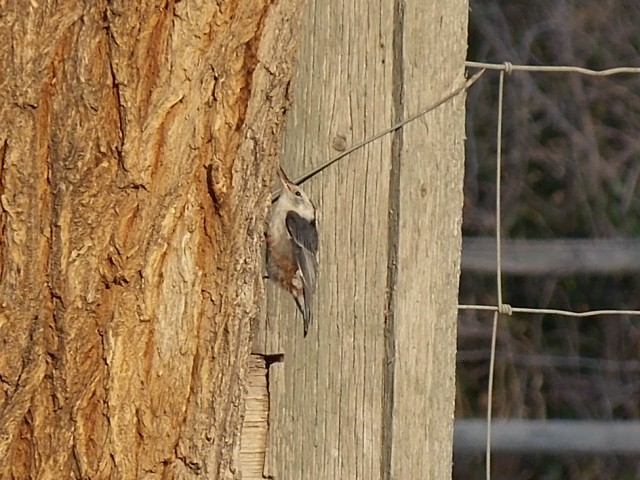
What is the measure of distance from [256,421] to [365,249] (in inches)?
11.9

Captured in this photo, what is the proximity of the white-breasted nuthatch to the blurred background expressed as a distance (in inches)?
134

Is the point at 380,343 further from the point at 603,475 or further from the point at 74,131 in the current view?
the point at 603,475

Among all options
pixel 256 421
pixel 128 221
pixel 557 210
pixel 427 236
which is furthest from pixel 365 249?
pixel 557 210

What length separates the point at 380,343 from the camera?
78.7 inches

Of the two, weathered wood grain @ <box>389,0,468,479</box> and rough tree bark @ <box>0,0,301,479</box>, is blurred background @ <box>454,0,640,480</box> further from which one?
rough tree bark @ <box>0,0,301,479</box>

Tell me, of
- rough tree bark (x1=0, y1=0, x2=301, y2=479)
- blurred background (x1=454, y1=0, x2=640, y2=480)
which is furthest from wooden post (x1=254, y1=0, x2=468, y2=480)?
blurred background (x1=454, y1=0, x2=640, y2=480)

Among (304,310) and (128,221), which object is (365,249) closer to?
(304,310)

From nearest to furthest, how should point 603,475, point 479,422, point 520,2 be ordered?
point 479,422 → point 603,475 → point 520,2

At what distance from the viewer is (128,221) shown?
152 cm

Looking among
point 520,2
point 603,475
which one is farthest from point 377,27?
point 520,2

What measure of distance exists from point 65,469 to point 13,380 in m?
Result: 0.12

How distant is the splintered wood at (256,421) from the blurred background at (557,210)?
357cm

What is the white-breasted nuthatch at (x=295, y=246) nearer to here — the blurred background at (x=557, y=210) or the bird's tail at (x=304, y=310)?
the bird's tail at (x=304, y=310)

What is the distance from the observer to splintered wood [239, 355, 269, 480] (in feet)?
→ 6.48
